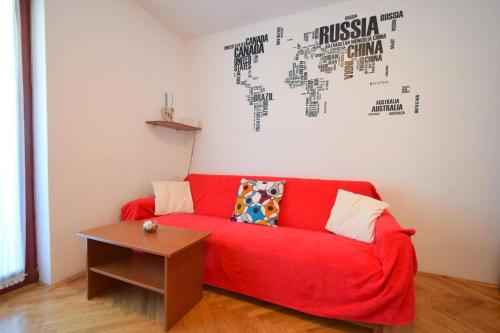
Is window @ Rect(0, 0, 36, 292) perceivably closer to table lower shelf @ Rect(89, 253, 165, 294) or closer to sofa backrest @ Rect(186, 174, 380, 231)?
table lower shelf @ Rect(89, 253, 165, 294)

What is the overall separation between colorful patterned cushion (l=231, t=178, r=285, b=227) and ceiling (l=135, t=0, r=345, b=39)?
1761 millimetres

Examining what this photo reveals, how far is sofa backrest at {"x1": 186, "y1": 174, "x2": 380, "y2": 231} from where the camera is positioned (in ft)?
6.32

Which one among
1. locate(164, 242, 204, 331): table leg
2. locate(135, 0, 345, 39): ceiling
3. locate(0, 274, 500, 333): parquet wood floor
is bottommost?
locate(0, 274, 500, 333): parquet wood floor

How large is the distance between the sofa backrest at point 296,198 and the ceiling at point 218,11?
1.74 metres

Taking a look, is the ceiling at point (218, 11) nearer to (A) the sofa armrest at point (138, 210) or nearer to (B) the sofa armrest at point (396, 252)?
(A) the sofa armrest at point (138, 210)

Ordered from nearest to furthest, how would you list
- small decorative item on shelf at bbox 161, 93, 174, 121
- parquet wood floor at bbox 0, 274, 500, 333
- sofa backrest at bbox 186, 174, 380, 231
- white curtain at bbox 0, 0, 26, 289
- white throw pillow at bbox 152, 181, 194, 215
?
parquet wood floor at bbox 0, 274, 500, 333, white curtain at bbox 0, 0, 26, 289, sofa backrest at bbox 186, 174, 380, 231, white throw pillow at bbox 152, 181, 194, 215, small decorative item on shelf at bbox 161, 93, 174, 121

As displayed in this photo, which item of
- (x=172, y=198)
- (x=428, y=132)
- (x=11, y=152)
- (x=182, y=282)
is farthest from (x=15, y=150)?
(x=428, y=132)

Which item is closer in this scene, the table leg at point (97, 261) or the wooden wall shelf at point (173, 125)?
the table leg at point (97, 261)

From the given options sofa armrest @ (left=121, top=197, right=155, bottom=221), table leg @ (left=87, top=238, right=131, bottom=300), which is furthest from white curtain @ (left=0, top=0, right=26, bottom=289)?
sofa armrest @ (left=121, top=197, right=155, bottom=221)

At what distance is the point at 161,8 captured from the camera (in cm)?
231

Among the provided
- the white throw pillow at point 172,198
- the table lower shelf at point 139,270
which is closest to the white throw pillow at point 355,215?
the table lower shelf at point 139,270

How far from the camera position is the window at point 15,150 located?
4.91ft

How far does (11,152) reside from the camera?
1.54 m

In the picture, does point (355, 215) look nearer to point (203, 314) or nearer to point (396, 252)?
point (396, 252)
